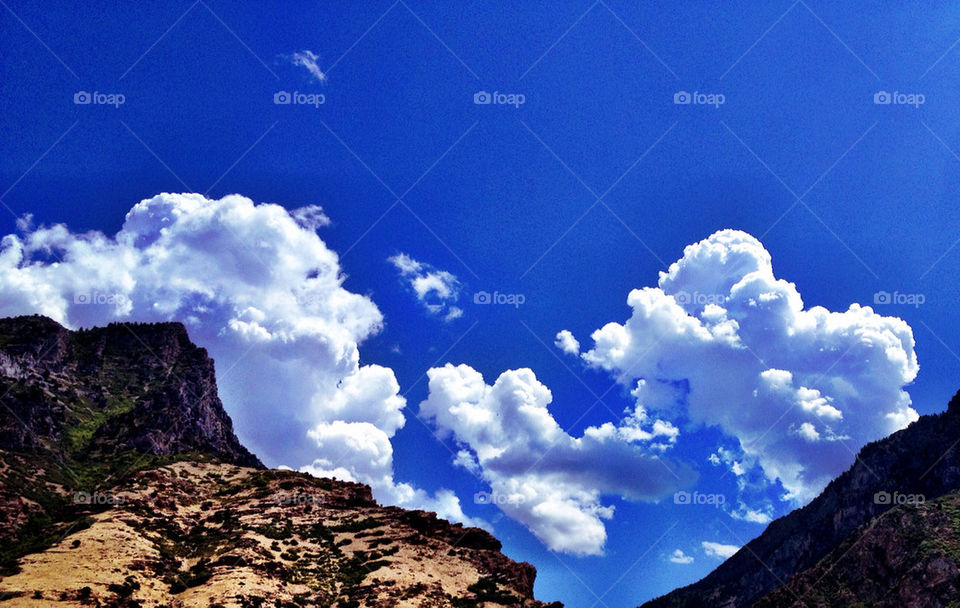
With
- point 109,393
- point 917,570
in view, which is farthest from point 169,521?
point 917,570

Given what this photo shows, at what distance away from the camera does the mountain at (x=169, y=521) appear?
6625cm

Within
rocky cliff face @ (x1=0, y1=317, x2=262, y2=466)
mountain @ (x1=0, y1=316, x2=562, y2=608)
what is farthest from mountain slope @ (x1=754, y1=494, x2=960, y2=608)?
rocky cliff face @ (x1=0, y1=317, x2=262, y2=466)

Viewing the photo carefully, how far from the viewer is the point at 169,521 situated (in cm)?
8419

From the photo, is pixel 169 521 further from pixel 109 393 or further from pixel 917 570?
pixel 917 570

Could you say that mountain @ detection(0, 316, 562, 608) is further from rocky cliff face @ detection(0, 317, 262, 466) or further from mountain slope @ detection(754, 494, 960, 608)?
mountain slope @ detection(754, 494, 960, 608)

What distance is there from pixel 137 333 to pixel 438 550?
109 metres

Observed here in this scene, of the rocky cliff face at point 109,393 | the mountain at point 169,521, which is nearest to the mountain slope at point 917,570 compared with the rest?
the mountain at point 169,521

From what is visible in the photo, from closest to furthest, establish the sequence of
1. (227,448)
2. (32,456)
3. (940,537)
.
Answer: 1. (32,456)
2. (227,448)
3. (940,537)

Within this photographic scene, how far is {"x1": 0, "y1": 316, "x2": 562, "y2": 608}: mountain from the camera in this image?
66.2 metres

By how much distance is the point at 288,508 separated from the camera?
95312 mm

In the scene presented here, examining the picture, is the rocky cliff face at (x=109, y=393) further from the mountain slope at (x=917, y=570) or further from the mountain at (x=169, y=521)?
the mountain slope at (x=917, y=570)

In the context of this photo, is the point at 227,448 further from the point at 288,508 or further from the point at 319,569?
the point at 319,569

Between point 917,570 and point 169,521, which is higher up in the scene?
point 169,521

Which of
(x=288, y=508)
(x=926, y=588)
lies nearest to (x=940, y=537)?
(x=926, y=588)
